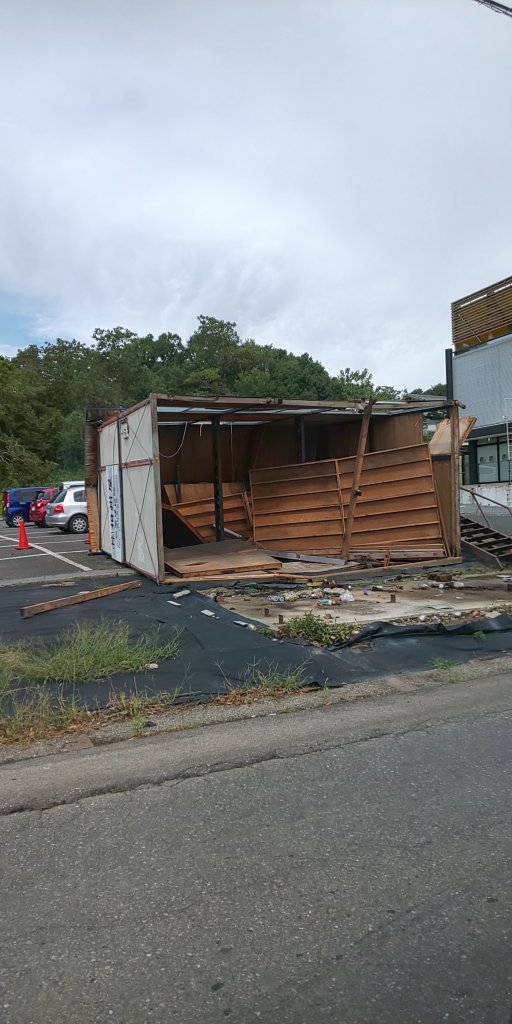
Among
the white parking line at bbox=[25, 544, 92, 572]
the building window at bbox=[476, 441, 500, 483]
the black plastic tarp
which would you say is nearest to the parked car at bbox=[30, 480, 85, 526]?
the white parking line at bbox=[25, 544, 92, 572]

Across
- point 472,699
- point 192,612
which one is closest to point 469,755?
point 472,699

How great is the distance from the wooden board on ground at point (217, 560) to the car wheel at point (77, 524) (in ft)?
28.6

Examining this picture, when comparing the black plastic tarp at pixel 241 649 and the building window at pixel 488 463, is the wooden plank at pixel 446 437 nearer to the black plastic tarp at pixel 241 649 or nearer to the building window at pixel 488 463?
the black plastic tarp at pixel 241 649

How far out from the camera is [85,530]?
2281 centimetres

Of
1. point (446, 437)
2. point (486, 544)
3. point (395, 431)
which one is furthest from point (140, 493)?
point (486, 544)

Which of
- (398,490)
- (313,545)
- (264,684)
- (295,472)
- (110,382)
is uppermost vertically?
(110,382)

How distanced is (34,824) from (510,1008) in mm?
2337

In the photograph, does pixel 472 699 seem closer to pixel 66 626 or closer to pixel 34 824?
pixel 34 824

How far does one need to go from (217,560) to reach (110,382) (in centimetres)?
4728

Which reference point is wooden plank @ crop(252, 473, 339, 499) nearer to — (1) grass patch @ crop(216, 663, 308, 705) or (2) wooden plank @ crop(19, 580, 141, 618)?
(2) wooden plank @ crop(19, 580, 141, 618)

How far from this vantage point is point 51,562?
14.6 m

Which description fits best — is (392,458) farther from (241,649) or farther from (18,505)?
(18,505)

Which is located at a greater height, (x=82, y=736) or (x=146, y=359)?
(x=146, y=359)

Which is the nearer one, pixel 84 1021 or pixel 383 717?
pixel 84 1021
